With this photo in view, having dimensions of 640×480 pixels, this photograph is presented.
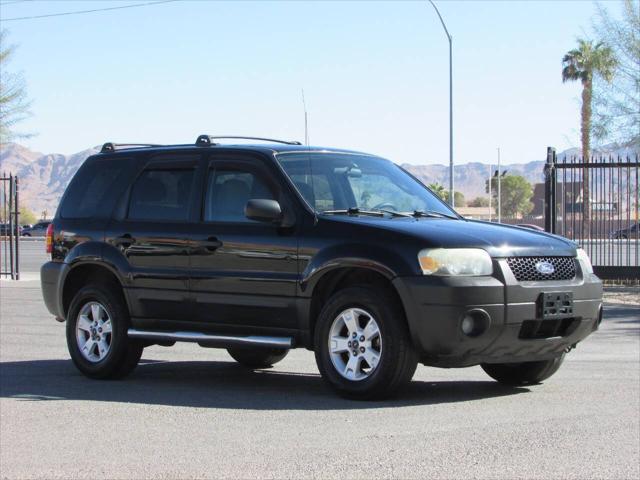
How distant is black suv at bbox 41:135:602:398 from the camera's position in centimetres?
821

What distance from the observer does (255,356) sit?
10695 mm

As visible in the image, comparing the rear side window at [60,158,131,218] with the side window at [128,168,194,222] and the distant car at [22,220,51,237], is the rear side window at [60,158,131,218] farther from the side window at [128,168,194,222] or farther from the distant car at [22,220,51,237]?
the distant car at [22,220,51,237]

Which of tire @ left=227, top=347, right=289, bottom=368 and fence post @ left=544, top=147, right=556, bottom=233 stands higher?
fence post @ left=544, top=147, right=556, bottom=233

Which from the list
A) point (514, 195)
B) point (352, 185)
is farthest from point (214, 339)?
point (514, 195)

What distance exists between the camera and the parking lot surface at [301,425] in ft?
21.1

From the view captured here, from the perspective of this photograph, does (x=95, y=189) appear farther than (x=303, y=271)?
Yes

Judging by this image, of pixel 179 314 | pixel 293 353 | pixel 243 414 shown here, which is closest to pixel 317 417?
pixel 243 414

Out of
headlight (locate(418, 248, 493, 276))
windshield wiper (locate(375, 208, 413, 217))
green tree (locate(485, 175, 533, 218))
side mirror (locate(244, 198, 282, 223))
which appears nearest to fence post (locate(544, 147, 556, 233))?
windshield wiper (locate(375, 208, 413, 217))

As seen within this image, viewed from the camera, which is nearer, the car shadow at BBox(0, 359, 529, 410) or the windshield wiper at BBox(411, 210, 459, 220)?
the car shadow at BBox(0, 359, 529, 410)

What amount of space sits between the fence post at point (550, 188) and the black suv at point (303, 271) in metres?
12.6

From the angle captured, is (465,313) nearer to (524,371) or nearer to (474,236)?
(474,236)

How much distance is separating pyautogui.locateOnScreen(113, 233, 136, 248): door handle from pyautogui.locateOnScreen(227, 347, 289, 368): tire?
1453mm

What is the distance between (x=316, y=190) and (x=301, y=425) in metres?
2.33

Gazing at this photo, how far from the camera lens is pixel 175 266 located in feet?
31.5
